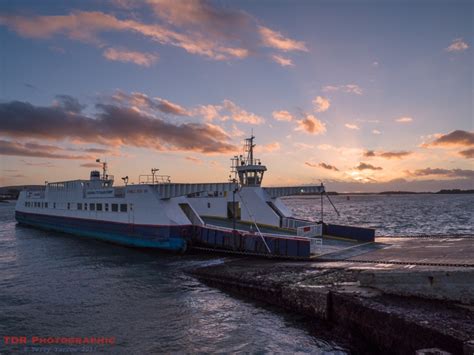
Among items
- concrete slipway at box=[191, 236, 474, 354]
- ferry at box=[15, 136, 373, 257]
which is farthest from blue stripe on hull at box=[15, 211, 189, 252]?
concrete slipway at box=[191, 236, 474, 354]

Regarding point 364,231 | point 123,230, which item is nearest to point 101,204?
point 123,230

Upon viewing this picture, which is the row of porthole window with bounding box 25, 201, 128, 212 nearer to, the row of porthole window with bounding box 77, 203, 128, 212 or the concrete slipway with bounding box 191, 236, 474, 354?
the row of porthole window with bounding box 77, 203, 128, 212

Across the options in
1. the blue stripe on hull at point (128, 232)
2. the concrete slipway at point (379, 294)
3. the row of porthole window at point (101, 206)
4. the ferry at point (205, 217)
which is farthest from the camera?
the row of porthole window at point (101, 206)

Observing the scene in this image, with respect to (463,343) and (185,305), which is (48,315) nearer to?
(185,305)

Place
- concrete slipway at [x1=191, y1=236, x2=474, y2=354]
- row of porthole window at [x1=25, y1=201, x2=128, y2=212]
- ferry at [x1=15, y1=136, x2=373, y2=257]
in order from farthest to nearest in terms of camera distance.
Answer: row of porthole window at [x1=25, y1=201, x2=128, y2=212] → ferry at [x1=15, y1=136, x2=373, y2=257] → concrete slipway at [x1=191, y1=236, x2=474, y2=354]

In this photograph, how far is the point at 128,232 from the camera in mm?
35344

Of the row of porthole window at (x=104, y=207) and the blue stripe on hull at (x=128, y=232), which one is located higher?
the row of porthole window at (x=104, y=207)

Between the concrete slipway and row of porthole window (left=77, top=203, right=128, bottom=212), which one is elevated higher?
row of porthole window (left=77, top=203, right=128, bottom=212)

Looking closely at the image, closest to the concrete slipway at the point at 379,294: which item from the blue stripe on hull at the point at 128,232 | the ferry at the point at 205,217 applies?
the ferry at the point at 205,217

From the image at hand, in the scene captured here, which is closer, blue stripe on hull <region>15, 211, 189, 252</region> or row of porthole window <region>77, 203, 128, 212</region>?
blue stripe on hull <region>15, 211, 189, 252</region>

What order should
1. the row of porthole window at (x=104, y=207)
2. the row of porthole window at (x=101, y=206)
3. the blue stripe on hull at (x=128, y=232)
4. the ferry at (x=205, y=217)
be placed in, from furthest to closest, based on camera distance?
the row of porthole window at (x=101, y=206)
the row of porthole window at (x=104, y=207)
the blue stripe on hull at (x=128, y=232)
the ferry at (x=205, y=217)

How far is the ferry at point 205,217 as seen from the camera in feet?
91.6

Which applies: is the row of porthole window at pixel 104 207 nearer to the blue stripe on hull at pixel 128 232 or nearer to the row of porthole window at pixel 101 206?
the row of porthole window at pixel 101 206

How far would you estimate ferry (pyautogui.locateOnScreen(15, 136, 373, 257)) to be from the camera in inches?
Result: 1099
